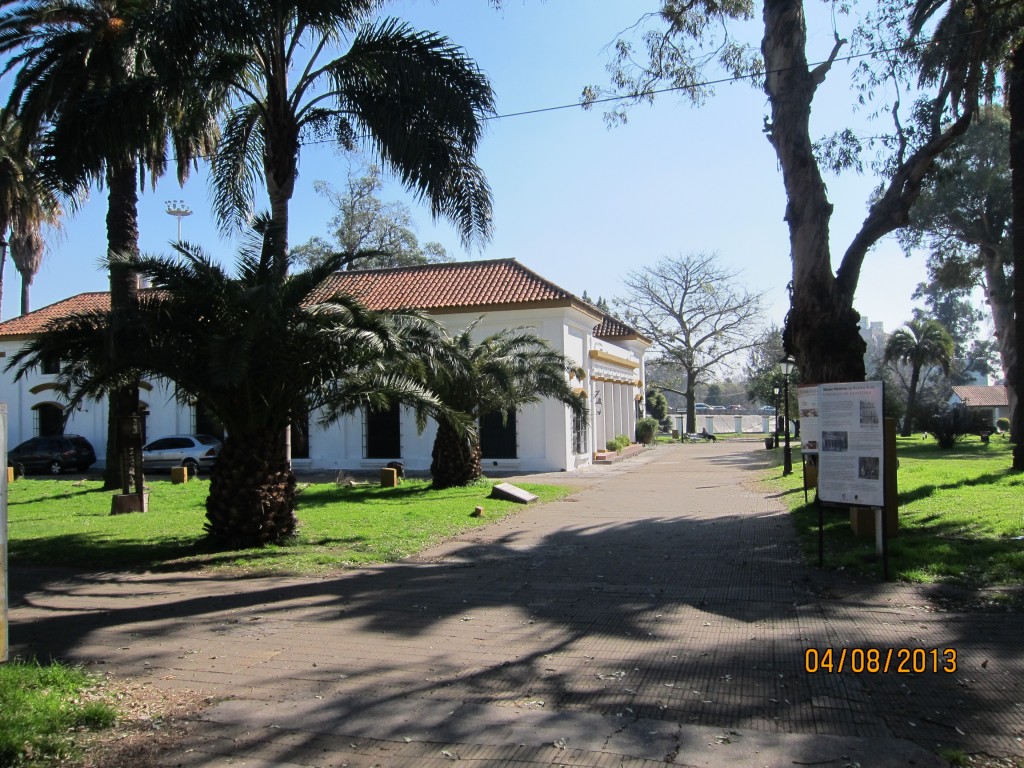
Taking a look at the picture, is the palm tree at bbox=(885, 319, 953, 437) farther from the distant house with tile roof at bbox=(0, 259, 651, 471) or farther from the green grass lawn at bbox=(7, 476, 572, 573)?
the green grass lawn at bbox=(7, 476, 572, 573)

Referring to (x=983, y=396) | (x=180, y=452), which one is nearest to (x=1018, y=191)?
(x=180, y=452)

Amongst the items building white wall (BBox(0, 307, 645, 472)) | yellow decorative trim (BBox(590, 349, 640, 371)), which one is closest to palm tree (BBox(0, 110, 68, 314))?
building white wall (BBox(0, 307, 645, 472))

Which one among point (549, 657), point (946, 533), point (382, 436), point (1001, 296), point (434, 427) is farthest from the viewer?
point (1001, 296)

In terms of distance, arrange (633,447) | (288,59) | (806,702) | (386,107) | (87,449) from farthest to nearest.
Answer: (633,447) < (87,449) < (288,59) < (386,107) < (806,702)

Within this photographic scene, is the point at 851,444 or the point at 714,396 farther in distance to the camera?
the point at 714,396

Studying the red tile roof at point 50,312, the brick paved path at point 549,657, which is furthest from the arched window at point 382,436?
the brick paved path at point 549,657

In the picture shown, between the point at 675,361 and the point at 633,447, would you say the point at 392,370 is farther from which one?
the point at 675,361

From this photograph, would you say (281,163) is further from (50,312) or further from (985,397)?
(985,397)

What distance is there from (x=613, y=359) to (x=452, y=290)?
8.47m

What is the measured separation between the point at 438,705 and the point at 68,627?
395cm

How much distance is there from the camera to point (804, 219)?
41.6ft

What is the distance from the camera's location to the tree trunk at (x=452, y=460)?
18219 mm

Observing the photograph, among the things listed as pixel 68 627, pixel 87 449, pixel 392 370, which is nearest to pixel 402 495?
pixel 392 370

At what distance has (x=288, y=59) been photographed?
1193cm
